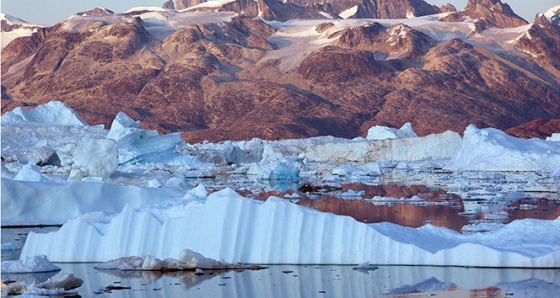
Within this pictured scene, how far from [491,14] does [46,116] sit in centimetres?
11280

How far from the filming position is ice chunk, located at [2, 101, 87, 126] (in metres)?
42.8

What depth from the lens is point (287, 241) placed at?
375 inches

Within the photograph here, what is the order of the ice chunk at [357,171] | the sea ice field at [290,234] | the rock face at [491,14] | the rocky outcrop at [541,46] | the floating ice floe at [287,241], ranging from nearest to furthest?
1. the sea ice field at [290,234]
2. the floating ice floe at [287,241]
3. the ice chunk at [357,171]
4. the rocky outcrop at [541,46]
5. the rock face at [491,14]

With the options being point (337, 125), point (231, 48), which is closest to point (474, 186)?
point (337, 125)

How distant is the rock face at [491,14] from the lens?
14200cm

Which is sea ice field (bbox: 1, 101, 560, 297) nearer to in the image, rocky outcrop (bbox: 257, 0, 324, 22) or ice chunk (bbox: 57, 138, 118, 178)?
ice chunk (bbox: 57, 138, 118, 178)

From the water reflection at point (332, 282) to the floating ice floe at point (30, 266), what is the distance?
21cm

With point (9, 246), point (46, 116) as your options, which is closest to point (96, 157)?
point (9, 246)

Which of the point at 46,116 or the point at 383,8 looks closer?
the point at 46,116

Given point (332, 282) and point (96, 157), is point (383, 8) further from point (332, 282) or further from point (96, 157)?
point (332, 282)

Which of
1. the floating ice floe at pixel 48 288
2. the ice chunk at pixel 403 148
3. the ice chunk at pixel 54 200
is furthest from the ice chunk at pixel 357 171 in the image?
the floating ice floe at pixel 48 288

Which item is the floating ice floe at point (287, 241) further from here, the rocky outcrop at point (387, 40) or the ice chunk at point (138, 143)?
the rocky outcrop at point (387, 40)

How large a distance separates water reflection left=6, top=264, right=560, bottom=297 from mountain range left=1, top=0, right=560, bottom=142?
259ft

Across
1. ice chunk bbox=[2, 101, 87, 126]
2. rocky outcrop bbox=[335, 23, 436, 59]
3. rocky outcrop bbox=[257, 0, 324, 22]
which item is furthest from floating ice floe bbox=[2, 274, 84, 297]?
rocky outcrop bbox=[257, 0, 324, 22]
